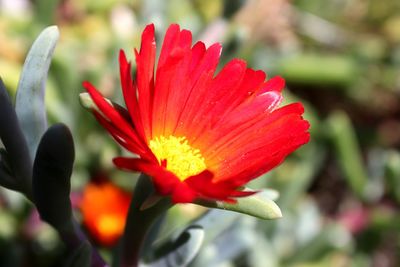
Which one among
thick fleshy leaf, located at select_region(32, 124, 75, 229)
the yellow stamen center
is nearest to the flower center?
thick fleshy leaf, located at select_region(32, 124, 75, 229)

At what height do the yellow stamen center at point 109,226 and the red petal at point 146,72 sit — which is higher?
the red petal at point 146,72

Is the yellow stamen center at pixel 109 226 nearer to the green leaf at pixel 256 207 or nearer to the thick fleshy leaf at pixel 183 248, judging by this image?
the thick fleshy leaf at pixel 183 248

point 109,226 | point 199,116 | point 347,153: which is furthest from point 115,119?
point 347,153

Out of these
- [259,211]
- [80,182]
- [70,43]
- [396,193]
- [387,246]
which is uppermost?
[259,211]

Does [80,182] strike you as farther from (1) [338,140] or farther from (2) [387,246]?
(2) [387,246]

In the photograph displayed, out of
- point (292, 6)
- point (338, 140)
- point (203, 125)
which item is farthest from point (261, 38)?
point (203, 125)

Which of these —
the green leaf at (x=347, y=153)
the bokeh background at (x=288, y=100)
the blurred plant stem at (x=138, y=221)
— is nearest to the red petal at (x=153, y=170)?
the blurred plant stem at (x=138, y=221)

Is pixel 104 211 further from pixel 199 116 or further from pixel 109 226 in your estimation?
pixel 199 116
